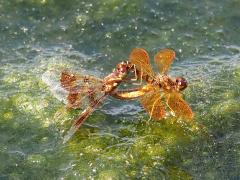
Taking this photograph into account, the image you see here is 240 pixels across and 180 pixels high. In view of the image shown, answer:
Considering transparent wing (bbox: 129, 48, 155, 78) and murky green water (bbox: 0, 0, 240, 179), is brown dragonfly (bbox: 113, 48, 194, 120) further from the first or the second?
murky green water (bbox: 0, 0, 240, 179)

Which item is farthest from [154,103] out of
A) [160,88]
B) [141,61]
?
[141,61]

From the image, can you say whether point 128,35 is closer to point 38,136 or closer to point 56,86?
point 56,86

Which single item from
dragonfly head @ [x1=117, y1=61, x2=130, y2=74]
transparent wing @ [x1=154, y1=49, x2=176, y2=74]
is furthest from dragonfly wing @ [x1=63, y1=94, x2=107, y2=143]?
transparent wing @ [x1=154, y1=49, x2=176, y2=74]

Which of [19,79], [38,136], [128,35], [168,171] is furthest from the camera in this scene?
[128,35]

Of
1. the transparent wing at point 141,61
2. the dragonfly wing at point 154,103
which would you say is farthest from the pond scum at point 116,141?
the transparent wing at point 141,61

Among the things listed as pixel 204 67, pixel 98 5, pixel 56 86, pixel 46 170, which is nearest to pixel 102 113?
pixel 56 86

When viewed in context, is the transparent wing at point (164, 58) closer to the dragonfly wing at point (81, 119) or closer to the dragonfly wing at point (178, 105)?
the dragonfly wing at point (178, 105)
